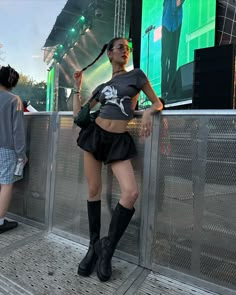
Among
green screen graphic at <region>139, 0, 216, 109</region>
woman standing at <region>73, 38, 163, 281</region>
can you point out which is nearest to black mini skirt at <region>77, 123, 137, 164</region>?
woman standing at <region>73, 38, 163, 281</region>

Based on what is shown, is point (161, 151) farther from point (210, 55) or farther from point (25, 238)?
point (210, 55)

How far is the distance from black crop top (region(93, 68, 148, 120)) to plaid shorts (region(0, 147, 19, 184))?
1231mm

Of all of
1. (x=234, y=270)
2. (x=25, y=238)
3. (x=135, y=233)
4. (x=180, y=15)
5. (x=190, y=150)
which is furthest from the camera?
(x=180, y=15)

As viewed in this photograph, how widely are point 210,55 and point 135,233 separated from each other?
2.64 meters

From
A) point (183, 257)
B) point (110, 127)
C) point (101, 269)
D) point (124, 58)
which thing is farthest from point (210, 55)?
point (101, 269)

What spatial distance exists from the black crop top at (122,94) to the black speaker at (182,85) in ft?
14.9

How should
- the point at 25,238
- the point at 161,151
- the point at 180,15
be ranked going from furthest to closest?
1. the point at 180,15
2. the point at 25,238
3. the point at 161,151

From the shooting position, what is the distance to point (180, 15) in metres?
6.79

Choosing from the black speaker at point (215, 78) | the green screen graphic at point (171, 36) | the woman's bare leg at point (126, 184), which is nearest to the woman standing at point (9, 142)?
the woman's bare leg at point (126, 184)

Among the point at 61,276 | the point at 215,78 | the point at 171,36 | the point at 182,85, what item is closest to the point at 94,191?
the point at 61,276

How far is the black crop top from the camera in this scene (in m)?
2.07

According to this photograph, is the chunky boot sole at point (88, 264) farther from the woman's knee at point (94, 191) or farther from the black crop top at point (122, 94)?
the black crop top at point (122, 94)

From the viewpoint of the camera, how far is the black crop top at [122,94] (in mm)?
2066

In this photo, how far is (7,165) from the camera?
9.55 ft
